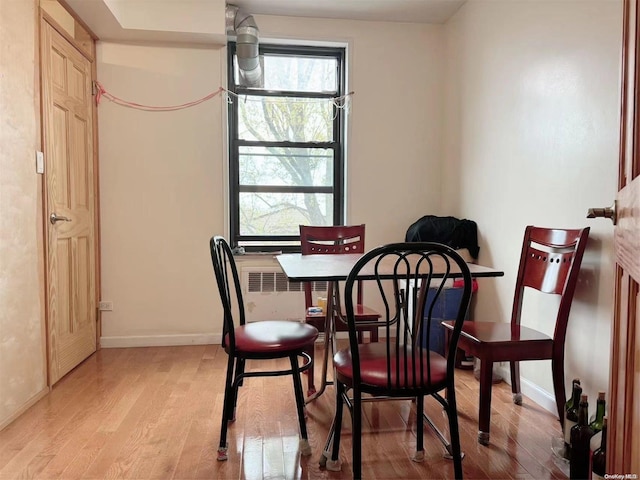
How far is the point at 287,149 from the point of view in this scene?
12.4 ft

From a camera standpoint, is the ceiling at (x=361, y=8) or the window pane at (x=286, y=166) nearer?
the ceiling at (x=361, y=8)

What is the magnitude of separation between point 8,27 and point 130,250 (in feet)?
5.57

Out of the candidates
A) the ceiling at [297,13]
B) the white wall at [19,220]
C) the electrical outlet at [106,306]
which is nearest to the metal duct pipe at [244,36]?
the ceiling at [297,13]

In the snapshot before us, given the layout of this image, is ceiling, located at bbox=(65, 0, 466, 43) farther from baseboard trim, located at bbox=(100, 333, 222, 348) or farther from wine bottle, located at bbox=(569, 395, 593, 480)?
wine bottle, located at bbox=(569, 395, 593, 480)

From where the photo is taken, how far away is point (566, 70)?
7.37 ft

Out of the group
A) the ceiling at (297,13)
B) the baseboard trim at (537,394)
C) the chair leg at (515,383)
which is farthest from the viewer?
the ceiling at (297,13)

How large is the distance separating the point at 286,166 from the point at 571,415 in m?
2.69

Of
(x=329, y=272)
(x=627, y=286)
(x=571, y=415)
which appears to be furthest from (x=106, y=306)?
(x=627, y=286)

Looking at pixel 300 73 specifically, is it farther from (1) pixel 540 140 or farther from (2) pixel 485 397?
(2) pixel 485 397

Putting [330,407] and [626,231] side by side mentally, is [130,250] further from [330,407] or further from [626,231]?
[626,231]

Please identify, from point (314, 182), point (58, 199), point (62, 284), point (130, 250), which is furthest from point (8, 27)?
point (314, 182)

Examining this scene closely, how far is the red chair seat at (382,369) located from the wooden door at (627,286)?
0.51 metres

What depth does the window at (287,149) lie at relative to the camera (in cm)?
371

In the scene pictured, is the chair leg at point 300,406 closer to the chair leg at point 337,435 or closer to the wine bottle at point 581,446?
the chair leg at point 337,435
